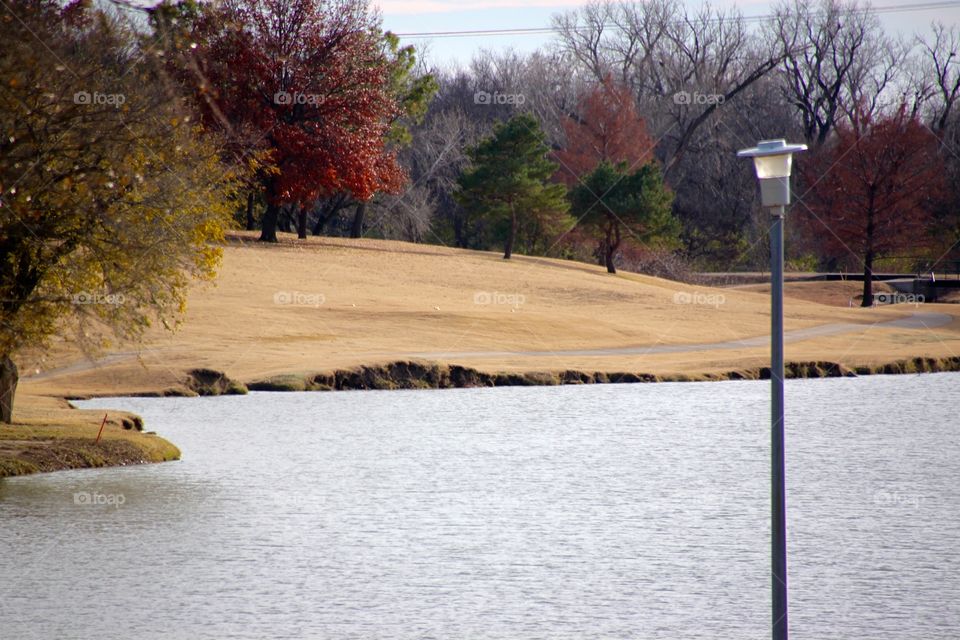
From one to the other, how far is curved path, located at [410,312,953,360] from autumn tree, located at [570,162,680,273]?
37.5 feet

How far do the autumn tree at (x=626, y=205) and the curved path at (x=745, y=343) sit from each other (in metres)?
11.4

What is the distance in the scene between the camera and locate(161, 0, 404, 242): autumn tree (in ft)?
171

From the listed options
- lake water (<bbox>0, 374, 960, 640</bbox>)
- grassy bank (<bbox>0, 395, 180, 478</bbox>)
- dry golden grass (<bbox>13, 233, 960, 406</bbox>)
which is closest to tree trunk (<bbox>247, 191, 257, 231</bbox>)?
dry golden grass (<bbox>13, 233, 960, 406</bbox>)

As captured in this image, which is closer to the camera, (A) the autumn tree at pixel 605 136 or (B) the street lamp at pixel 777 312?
(B) the street lamp at pixel 777 312

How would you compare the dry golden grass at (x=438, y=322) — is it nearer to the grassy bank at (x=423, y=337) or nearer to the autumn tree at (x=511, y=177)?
the grassy bank at (x=423, y=337)

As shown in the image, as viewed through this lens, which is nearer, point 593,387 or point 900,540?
point 900,540

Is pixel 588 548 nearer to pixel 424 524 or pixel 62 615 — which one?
pixel 424 524

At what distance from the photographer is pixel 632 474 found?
869 inches

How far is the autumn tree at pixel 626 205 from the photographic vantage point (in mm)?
59219

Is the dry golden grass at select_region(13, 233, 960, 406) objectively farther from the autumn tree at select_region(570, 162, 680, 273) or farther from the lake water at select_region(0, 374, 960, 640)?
the lake water at select_region(0, 374, 960, 640)

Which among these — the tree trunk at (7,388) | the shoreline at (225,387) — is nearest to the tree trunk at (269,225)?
the shoreline at (225,387)

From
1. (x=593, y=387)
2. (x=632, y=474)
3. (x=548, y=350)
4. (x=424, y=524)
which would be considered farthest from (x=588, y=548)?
(x=548, y=350)

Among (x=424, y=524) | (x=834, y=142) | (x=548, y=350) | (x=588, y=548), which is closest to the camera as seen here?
(x=588, y=548)

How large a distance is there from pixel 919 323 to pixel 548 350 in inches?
723
